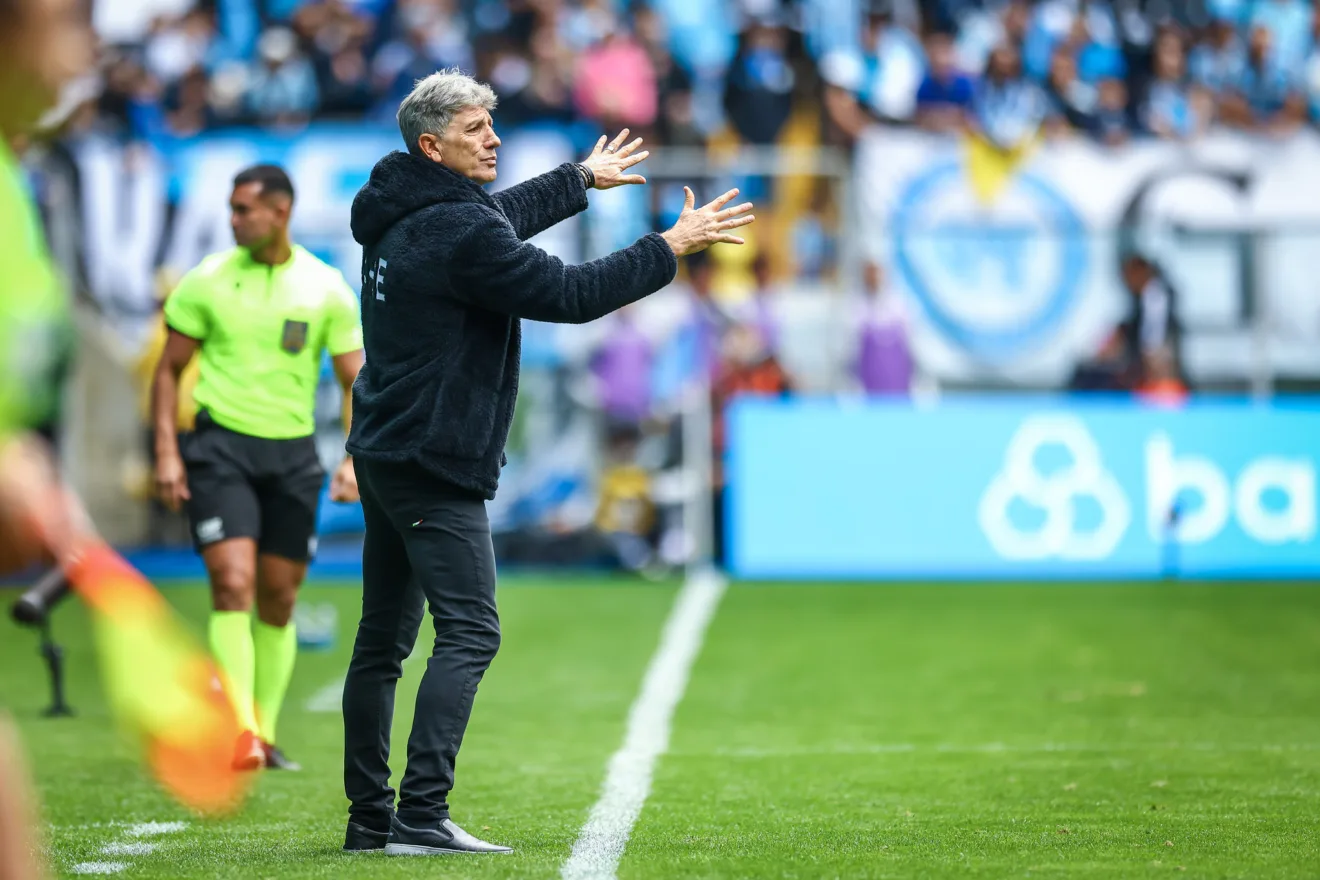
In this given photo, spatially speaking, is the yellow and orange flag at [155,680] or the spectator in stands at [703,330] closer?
the yellow and orange flag at [155,680]

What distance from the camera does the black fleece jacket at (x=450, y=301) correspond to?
5.63 m

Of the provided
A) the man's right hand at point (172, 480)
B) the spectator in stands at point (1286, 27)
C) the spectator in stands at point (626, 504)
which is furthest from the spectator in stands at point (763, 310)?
the man's right hand at point (172, 480)

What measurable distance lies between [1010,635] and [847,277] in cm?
557

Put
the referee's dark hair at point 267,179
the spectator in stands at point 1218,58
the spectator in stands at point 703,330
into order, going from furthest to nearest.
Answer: the spectator in stands at point 1218,58 < the spectator in stands at point 703,330 < the referee's dark hair at point 267,179

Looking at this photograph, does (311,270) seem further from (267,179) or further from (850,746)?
(850,746)

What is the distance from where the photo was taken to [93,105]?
61.7 ft

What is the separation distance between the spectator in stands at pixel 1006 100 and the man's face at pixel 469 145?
524 inches

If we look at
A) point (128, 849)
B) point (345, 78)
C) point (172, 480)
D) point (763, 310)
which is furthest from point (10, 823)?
point (345, 78)

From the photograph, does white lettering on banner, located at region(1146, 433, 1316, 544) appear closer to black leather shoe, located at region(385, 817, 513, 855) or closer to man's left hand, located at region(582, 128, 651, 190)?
man's left hand, located at region(582, 128, 651, 190)

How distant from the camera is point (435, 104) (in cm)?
573

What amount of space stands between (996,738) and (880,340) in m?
8.44

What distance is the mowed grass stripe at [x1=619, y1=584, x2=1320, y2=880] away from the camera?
5.85m

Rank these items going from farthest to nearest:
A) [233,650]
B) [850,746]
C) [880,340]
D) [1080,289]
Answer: [1080,289]
[880,340]
[850,746]
[233,650]

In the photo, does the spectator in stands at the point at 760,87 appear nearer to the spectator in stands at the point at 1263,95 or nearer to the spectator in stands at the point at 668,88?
the spectator in stands at the point at 668,88
